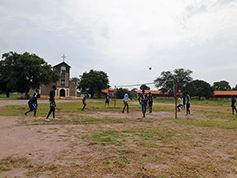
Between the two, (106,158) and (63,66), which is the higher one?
(63,66)

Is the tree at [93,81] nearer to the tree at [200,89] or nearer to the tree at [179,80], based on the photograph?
the tree at [179,80]

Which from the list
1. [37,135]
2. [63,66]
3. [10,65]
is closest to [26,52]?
[10,65]

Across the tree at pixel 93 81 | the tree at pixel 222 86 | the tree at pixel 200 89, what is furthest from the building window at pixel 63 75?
the tree at pixel 222 86

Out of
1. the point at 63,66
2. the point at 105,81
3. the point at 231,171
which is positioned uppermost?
the point at 63,66

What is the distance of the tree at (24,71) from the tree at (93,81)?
18884mm

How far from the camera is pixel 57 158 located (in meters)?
3.99

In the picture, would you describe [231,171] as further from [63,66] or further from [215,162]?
[63,66]

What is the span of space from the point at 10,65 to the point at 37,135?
143 ft

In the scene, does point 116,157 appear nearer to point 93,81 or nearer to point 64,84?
point 64,84

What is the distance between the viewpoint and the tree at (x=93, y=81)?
6356 centimetres

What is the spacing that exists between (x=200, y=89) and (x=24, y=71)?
61.7m

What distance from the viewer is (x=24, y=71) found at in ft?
131

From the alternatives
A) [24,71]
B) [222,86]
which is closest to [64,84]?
[24,71]

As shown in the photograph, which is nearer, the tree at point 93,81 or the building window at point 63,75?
the building window at point 63,75
